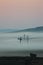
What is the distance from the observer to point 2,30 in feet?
4.62

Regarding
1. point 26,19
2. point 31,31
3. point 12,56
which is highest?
point 26,19

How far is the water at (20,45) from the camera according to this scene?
54.2 inches

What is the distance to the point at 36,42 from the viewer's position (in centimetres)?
138

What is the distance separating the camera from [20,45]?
4.55 ft

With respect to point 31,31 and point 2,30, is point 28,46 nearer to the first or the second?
point 31,31

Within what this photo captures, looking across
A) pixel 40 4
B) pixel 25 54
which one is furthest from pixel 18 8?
pixel 25 54

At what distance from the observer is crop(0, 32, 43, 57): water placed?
138 centimetres

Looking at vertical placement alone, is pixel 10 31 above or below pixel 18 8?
below
